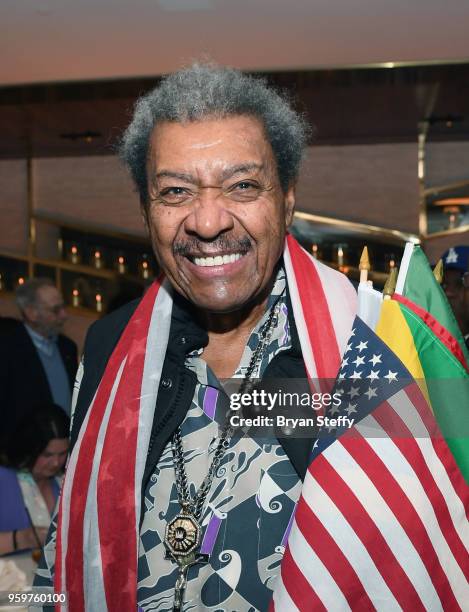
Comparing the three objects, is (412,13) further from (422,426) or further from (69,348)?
(422,426)

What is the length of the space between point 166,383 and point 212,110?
50cm

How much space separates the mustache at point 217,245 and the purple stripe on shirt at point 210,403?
0.26 metres

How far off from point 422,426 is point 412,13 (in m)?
3.84

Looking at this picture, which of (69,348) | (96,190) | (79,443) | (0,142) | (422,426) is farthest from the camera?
(96,190)

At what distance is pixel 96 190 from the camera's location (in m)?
7.56

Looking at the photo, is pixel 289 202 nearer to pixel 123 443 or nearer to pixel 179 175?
pixel 179 175

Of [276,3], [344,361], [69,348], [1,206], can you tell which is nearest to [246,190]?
[344,361]

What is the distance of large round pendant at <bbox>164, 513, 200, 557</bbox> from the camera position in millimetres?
1344

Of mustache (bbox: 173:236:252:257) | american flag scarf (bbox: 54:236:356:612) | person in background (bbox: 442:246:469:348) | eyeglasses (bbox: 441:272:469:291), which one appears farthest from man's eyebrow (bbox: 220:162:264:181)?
eyeglasses (bbox: 441:272:469:291)

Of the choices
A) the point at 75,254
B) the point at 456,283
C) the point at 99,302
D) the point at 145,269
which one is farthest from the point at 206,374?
the point at 75,254

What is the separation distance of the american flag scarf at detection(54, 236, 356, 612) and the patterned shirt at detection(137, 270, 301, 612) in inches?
1.7

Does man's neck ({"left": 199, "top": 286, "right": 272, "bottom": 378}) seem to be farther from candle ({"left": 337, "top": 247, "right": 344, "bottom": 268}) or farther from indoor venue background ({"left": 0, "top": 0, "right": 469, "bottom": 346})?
candle ({"left": 337, "top": 247, "right": 344, "bottom": 268})

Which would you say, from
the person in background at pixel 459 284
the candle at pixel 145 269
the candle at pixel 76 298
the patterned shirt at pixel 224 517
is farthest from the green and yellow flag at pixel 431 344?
the candle at pixel 76 298

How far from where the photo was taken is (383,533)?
126cm
